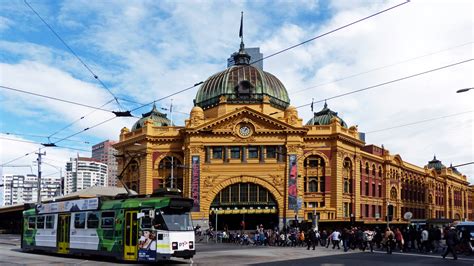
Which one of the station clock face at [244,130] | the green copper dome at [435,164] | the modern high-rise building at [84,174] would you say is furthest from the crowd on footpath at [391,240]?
the green copper dome at [435,164]

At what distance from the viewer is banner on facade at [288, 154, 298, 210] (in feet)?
207

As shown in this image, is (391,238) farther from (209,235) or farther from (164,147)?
(164,147)

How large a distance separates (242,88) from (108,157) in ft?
223

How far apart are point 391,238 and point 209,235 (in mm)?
25254

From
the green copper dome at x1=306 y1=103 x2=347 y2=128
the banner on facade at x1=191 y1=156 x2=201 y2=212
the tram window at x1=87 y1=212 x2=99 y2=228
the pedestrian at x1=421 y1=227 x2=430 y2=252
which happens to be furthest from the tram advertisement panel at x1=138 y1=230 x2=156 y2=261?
the green copper dome at x1=306 y1=103 x2=347 y2=128

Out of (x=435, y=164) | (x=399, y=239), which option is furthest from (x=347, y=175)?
(x=435, y=164)

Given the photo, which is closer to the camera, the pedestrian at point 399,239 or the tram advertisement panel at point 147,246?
the tram advertisement panel at point 147,246

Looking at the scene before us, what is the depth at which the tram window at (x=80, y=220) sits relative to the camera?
2808 cm

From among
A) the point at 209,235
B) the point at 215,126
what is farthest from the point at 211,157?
the point at 209,235

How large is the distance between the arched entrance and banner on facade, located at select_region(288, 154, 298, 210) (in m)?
1.93

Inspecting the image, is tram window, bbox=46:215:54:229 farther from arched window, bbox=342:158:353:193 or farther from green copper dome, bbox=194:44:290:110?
arched window, bbox=342:158:353:193

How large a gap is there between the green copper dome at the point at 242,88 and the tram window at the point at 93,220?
4330 cm

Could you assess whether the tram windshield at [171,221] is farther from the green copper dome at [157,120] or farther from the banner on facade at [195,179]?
the green copper dome at [157,120]

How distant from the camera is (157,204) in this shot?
77.4ft
